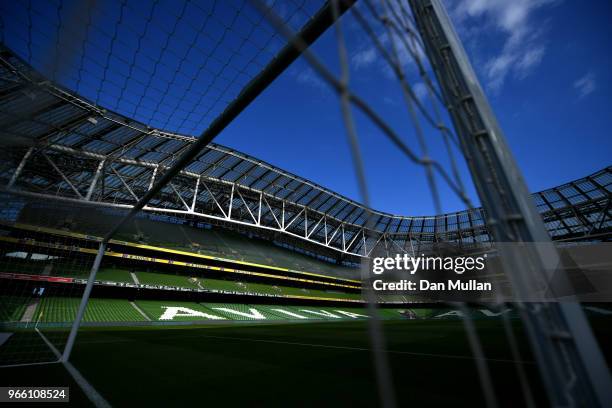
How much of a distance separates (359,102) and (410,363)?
4.72 meters

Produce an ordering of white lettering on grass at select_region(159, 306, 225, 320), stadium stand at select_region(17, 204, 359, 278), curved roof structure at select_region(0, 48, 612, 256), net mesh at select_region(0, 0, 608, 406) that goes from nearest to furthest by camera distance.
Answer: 1. net mesh at select_region(0, 0, 608, 406)
2. curved roof structure at select_region(0, 48, 612, 256)
3. white lettering on grass at select_region(159, 306, 225, 320)
4. stadium stand at select_region(17, 204, 359, 278)

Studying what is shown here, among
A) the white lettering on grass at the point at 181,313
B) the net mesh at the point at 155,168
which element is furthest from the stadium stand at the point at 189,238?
the white lettering on grass at the point at 181,313

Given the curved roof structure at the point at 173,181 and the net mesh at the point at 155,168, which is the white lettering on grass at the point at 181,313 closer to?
the net mesh at the point at 155,168

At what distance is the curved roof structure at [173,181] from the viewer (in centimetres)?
747

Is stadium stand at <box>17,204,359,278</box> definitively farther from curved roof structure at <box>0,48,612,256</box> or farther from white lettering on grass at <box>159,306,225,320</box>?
white lettering on grass at <box>159,306,225,320</box>

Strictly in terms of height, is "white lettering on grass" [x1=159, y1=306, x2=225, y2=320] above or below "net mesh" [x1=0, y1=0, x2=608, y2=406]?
below

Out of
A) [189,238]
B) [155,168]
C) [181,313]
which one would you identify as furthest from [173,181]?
[181,313]

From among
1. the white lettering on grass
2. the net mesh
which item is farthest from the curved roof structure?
the white lettering on grass

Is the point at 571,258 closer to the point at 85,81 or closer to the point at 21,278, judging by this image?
the point at 85,81

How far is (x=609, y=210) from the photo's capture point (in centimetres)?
2192

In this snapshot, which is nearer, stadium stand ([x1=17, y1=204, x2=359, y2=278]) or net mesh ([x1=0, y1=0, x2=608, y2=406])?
net mesh ([x1=0, y1=0, x2=608, y2=406])

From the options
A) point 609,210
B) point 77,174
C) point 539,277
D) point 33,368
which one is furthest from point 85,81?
point 609,210

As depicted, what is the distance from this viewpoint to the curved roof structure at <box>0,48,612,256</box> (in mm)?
7467

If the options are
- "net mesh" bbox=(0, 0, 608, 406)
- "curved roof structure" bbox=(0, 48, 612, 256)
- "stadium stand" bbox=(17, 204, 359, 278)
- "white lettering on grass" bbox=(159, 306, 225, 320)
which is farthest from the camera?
"stadium stand" bbox=(17, 204, 359, 278)
